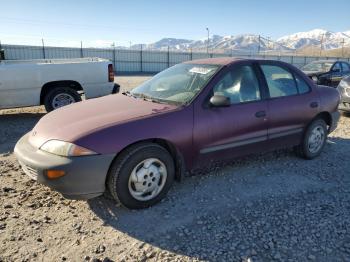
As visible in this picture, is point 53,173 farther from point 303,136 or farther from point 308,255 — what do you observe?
point 303,136

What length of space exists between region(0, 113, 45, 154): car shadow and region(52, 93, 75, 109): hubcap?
1.97 feet

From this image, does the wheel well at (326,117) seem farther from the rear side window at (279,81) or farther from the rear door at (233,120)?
the rear door at (233,120)

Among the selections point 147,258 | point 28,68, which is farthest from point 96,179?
point 28,68

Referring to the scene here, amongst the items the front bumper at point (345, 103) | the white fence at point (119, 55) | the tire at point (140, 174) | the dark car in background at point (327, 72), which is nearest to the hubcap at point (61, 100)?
the tire at point (140, 174)

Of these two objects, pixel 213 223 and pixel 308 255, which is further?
pixel 213 223

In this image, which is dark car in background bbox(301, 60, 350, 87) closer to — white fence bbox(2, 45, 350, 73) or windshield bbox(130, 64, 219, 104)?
windshield bbox(130, 64, 219, 104)

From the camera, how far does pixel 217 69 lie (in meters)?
4.37

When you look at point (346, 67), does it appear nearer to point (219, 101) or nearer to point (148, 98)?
point (219, 101)

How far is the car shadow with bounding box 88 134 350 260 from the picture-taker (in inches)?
131

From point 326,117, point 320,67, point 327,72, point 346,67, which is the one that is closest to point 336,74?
point 327,72

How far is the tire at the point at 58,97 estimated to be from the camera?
27.1ft

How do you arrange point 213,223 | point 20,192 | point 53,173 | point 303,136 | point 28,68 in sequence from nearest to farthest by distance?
1. point 53,173
2. point 213,223
3. point 20,192
4. point 303,136
5. point 28,68

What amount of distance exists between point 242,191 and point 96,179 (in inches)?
72.5

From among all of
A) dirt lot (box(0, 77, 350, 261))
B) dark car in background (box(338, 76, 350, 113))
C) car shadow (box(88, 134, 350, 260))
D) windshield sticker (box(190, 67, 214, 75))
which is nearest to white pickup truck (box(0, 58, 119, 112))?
dirt lot (box(0, 77, 350, 261))
